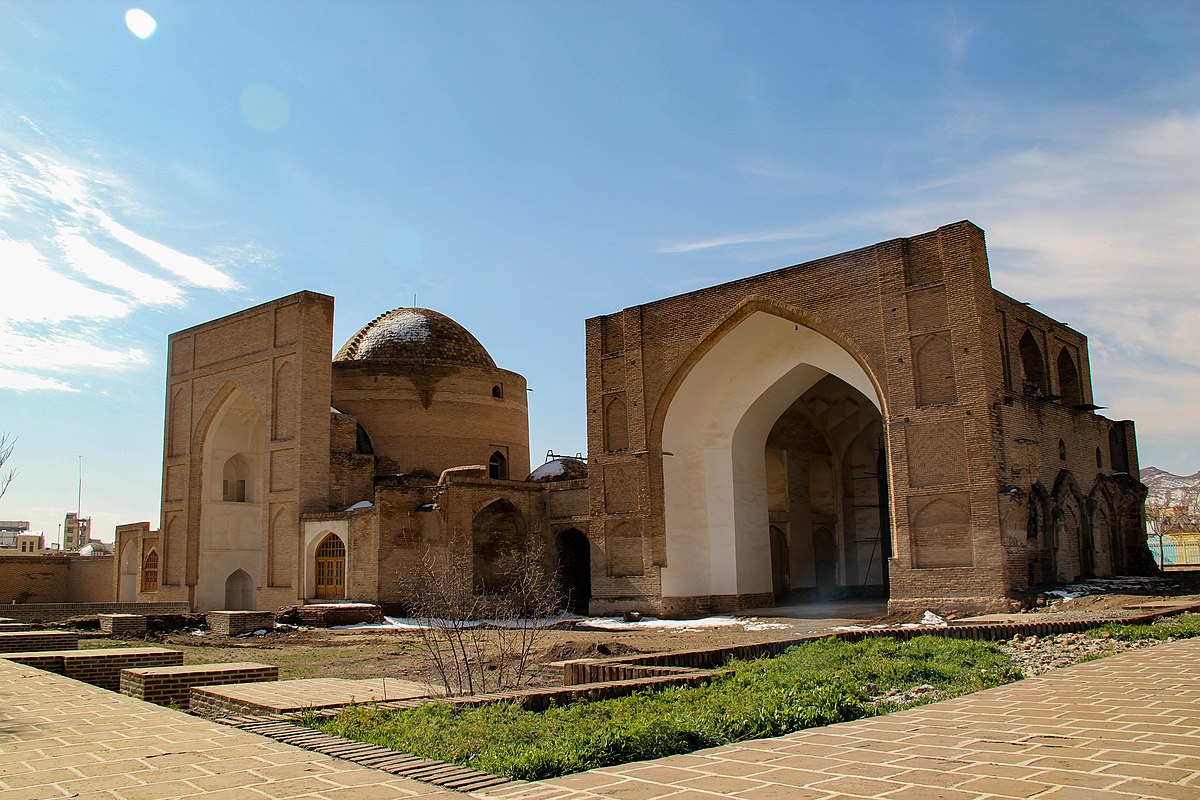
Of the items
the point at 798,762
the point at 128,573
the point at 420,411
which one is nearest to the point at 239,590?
the point at 128,573

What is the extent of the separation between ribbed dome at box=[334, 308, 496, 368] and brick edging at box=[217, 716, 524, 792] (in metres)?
25.1

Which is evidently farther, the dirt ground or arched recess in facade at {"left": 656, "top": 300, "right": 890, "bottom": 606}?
arched recess in facade at {"left": 656, "top": 300, "right": 890, "bottom": 606}

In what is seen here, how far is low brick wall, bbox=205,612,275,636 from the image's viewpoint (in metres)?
19.0

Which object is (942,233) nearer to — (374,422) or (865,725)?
(865,725)

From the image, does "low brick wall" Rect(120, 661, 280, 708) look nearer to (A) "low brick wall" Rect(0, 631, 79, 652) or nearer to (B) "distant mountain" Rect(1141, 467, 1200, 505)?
(A) "low brick wall" Rect(0, 631, 79, 652)

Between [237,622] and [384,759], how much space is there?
16.4 metres

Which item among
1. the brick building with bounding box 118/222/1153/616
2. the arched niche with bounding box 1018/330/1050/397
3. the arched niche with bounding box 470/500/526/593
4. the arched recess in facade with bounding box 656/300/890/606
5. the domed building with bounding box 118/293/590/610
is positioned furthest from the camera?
the arched niche with bounding box 470/500/526/593

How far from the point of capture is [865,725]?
4887mm

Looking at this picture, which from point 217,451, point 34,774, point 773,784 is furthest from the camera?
point 217,451

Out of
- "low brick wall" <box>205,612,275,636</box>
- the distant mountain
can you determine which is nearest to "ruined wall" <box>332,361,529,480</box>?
"low brick wall" <box>205,612,275,636</box>

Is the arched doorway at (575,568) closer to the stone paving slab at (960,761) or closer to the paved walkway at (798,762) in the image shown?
the paved walkway at (798,762)

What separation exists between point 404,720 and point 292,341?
70.9 ft

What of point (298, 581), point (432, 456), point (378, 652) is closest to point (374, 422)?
→ point (432, 456)

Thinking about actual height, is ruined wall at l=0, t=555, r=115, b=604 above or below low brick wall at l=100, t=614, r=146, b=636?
above
